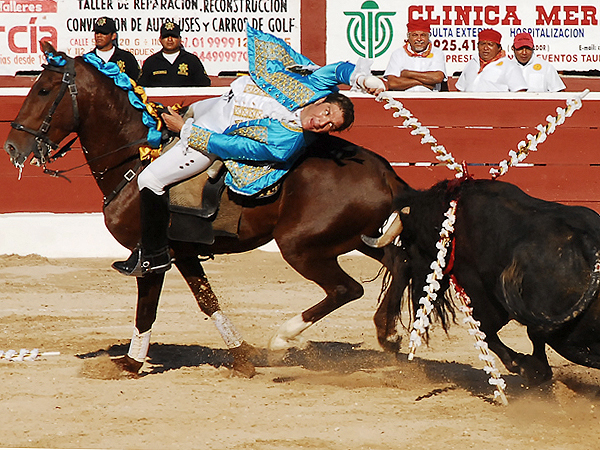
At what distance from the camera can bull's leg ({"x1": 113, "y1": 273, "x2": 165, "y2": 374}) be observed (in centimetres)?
477

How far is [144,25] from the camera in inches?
368

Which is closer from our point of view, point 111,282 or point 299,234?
point 299,234

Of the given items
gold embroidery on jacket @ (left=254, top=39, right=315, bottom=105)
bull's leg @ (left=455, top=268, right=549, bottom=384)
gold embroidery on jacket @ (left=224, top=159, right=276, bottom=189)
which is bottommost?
bull's leg @ (left=455, top=268, right=549, bottom=384)

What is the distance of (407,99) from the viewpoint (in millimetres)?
8461

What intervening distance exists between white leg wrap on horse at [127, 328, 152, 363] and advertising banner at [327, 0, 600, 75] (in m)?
5.35

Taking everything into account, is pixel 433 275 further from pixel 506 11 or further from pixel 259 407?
pixel 506 11

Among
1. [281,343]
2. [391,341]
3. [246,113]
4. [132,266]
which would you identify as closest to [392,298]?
[391,341]

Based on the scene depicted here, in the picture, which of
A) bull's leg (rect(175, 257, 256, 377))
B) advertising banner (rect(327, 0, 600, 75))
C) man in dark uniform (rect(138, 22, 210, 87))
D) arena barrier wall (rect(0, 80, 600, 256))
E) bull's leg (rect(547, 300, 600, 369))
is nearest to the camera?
bull's leg (rect(547, 300, 600, 369))

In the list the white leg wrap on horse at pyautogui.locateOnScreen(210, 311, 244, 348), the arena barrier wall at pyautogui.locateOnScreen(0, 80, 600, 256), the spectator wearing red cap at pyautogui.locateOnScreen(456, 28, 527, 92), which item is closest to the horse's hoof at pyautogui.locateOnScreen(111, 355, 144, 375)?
the white leg wrap on horse at pyautogui.locateOnScreen(210, 311, 244, 348)

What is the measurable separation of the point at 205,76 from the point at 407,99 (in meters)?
1.93

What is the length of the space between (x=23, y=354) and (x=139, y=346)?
752 mm

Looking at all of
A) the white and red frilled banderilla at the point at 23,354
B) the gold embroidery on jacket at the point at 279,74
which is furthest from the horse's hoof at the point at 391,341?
the white and red frilled banderilla at the point at 23,354

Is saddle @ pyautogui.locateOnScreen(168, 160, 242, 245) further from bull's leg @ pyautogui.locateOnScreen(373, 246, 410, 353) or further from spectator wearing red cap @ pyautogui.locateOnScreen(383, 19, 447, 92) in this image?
spectator wearing red cap @ pyautogui.locateOnScreen(383, 19, 447, 92)

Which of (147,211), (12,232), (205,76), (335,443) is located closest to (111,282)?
(12,232)
